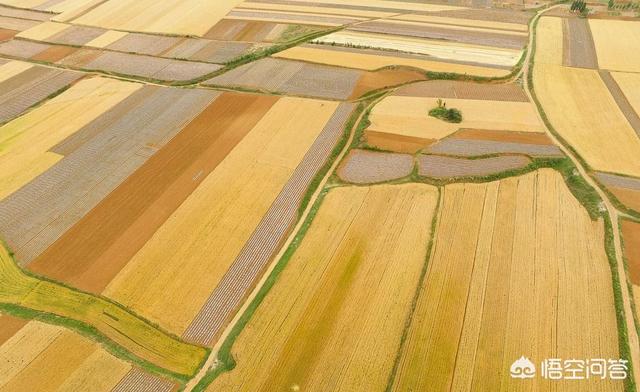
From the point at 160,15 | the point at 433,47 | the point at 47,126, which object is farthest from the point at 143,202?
the point at 160,15

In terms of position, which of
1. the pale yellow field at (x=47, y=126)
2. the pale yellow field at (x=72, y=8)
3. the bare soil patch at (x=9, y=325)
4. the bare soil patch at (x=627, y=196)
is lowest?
the bare soil patch at (x=9, y=325)

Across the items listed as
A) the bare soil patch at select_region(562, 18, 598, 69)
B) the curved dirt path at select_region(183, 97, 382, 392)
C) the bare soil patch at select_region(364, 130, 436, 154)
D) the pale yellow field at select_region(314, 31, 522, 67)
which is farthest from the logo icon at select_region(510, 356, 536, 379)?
the bare soil patch at select_region(562, 18, 598, 69)

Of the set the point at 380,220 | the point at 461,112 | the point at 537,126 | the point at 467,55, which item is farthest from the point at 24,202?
the point at 467,55

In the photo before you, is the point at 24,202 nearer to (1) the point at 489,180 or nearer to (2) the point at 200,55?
(2) the point at 200,55

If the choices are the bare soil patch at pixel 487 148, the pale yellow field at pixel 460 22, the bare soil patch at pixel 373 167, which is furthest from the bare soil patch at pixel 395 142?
the pale yellow field at pixel 460 22

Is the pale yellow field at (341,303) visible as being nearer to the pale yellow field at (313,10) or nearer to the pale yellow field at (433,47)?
the pale yellow field at (433,47)

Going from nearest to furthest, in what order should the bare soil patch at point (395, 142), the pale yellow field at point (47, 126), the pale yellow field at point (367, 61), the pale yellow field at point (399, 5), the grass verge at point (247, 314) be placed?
Answer: the grass verge at point (247, 314), the pale yellow field at point (47, 126), the bare soil patch at point (395, 142), the pale yellow field at point (367, 61), the pale yellow field at point (399, 5)

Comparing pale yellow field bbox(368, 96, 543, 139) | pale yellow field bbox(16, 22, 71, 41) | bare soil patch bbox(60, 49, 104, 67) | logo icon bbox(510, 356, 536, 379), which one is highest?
pale yellow field bbox(16, 22, 71, 41)

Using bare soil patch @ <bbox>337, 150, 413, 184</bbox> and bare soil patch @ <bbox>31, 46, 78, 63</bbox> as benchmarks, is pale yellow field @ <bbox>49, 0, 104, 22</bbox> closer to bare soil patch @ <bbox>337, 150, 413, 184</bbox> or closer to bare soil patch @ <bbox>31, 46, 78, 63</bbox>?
bare soil patch @ <bbox>31, 46, 78, 63</bbox>
